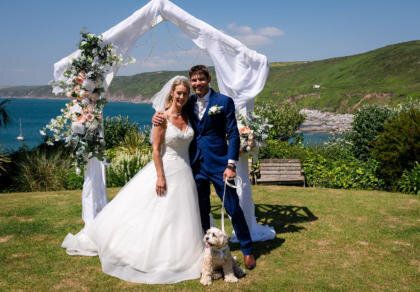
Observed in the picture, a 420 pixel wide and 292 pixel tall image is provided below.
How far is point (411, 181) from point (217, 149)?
701 cm

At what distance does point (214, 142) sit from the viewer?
4.81m

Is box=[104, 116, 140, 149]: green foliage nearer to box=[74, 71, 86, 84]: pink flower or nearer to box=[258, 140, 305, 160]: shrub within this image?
box=[258, 140, 305, 160]: shrub

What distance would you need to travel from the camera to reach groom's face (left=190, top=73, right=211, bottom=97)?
185 inches

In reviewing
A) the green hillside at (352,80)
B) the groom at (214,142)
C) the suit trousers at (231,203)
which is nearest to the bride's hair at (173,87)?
the groom at (214,142)

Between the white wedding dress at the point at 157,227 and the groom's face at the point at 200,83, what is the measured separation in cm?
62

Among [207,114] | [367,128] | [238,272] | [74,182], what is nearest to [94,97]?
[207,114]

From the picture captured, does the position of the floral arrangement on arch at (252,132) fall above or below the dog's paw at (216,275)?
above

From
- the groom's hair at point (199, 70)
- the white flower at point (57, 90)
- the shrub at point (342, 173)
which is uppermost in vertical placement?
the groom's hair at point (199, 70)

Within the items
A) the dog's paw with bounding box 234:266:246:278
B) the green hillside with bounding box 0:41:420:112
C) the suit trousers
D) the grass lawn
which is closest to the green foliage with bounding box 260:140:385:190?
the grass lawn

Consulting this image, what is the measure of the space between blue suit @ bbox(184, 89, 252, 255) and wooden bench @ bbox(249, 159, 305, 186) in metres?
5.80

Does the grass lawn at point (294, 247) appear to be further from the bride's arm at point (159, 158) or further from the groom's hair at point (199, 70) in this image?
the groom's hair at point (199, 70)

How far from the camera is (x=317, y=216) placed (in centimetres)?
709

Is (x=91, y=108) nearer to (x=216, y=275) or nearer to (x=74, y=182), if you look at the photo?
(x=216, y=275)

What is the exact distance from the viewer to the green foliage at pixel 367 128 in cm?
1105
